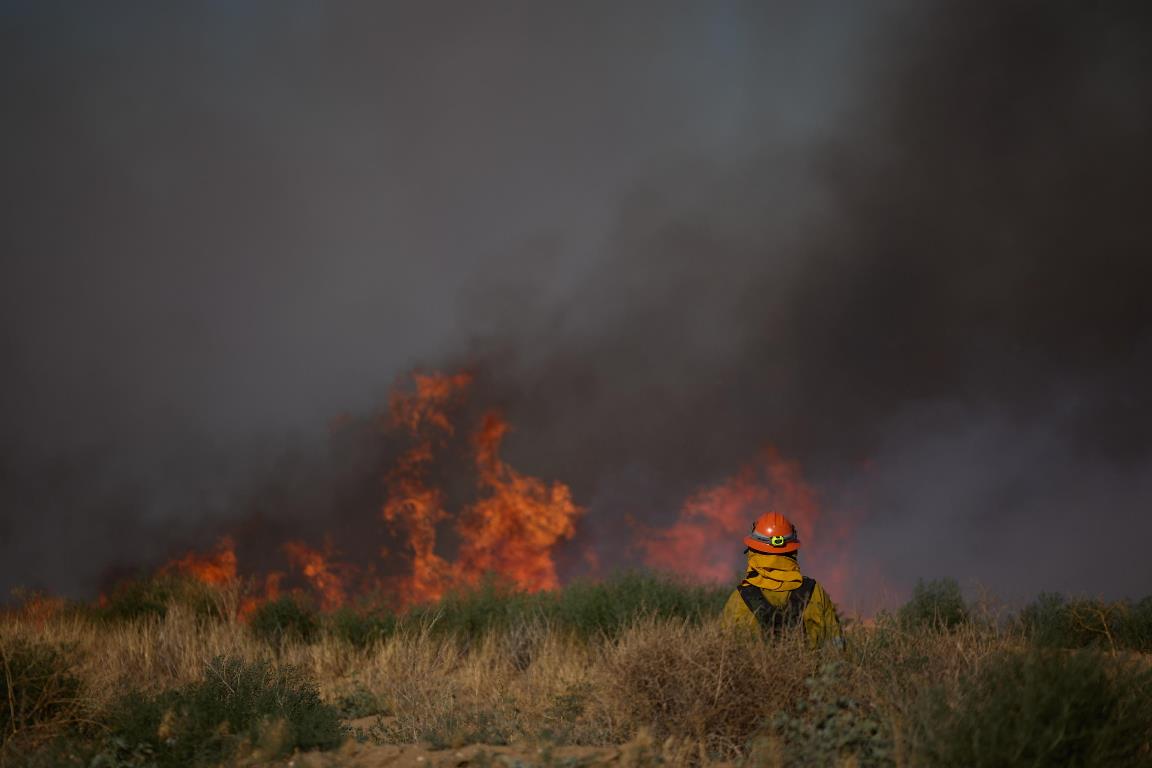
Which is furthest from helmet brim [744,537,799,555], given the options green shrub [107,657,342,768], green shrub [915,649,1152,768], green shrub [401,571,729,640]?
green shrub [401,571,729,640]

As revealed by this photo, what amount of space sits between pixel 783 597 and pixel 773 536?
58cm

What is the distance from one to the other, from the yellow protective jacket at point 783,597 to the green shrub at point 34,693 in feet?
21.5

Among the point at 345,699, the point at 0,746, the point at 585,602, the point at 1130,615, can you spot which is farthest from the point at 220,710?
the point at 1130,615

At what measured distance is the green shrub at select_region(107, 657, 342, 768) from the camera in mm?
7004

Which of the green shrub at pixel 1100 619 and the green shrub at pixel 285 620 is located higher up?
the green shrub at pixel 285 620

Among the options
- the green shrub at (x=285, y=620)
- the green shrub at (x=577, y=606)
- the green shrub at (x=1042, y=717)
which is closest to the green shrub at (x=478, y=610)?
the green shrub at (x=577, y=606)

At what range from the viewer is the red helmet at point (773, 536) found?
8.57 metres

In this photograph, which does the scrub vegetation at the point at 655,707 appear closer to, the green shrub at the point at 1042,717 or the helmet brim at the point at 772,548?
the green shrub at the point at 1042,717

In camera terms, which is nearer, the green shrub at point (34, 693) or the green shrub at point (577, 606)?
the green shrub at point (34, 693)

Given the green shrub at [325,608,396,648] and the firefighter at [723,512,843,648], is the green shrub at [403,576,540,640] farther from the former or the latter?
the firefighter at [723,512,843,648]

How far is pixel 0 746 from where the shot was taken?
26.8 ft

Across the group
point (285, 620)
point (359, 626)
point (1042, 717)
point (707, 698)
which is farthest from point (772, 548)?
point (285, 620)

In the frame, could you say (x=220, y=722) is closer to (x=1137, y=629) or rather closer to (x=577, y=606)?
(x=577, y=606)

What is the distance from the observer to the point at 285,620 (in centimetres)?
1606
